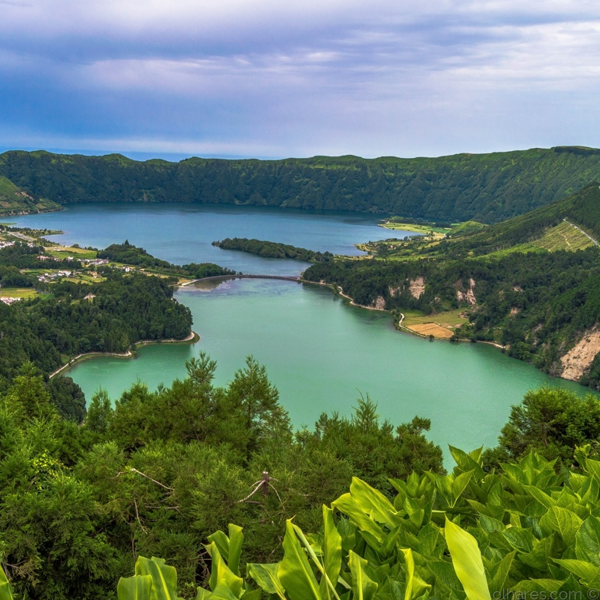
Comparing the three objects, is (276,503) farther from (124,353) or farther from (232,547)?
(124,353)

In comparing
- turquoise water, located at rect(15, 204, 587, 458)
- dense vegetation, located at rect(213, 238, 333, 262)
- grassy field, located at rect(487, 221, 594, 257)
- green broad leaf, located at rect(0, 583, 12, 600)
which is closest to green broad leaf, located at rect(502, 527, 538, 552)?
green broad leaf, located at rect(0, 583, 12, 600)

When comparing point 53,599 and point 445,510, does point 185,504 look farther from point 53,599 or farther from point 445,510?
point 445,510

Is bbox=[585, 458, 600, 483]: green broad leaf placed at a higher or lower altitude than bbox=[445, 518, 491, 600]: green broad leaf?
lower

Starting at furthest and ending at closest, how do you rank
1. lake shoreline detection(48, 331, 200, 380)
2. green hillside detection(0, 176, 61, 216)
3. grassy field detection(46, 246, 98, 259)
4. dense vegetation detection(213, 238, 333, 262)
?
1. green hillside detection(0, 176, 61, 216)
2. dense vegetation detection(213, 238, 333, 262)
3. grassy field detection(46, 246, 98, 259)
4. lake shoreline detection(48, 331, 200, 380)

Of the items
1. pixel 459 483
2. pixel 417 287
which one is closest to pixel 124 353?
pixel 417 287

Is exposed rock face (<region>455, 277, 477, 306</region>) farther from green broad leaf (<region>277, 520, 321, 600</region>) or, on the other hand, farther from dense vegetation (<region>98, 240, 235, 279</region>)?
green broad leaf (<region>277, 520, 321, 600</region>)

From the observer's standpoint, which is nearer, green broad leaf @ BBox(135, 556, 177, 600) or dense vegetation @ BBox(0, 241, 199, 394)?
green broad leaf @ BBox(135, 556, 177, 600)
